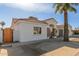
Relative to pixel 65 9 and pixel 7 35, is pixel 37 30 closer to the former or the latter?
pixel 7 35

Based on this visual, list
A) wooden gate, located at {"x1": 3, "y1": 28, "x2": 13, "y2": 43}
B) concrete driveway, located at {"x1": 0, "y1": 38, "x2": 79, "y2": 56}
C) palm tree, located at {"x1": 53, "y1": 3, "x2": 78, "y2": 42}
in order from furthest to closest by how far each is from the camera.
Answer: wooden gate, located at {"x1": 3, "y1": 28, "x2": 13, "y2": 43} → palm tree, located at {"x1": 53, "y1": 3, "x2": 78, "y2": 42} → concrete driveway, located at {"x1": 0, "y1": 38, "x2": 79, "y2": 56}

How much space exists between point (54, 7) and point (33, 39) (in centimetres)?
551

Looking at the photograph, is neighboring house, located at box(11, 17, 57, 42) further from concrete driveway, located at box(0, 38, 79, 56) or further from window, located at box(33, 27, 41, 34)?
concrete driveway, located at box(0, 38, 79, 56)

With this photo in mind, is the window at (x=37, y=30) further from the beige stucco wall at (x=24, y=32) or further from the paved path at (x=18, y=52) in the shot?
the paved path at (x=18, y=52)

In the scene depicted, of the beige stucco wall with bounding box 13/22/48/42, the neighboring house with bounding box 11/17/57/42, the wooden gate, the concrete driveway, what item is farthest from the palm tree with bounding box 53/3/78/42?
the wooden gate

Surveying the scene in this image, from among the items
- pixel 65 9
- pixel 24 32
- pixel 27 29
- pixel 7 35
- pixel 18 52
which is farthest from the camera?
pixel 27 29

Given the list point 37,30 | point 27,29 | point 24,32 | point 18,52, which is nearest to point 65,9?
point 27,29

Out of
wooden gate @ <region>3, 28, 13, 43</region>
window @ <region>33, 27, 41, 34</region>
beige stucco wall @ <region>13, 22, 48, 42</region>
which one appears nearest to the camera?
wooden gate @ <region>3, 28, 13, 43</region>

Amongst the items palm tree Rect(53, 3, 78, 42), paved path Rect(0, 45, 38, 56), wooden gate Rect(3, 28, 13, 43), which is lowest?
paved path Rect(0, 45, 38, 56)

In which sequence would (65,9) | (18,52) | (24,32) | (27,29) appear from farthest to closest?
(27,29), (24,32), (65,9), (18,52)

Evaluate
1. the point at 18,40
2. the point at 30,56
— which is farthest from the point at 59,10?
the point at 30,56

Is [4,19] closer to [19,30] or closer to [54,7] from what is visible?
[19,30]

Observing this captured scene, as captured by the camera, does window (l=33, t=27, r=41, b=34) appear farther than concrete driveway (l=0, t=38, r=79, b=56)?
Yes

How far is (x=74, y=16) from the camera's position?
16781 millimetres
